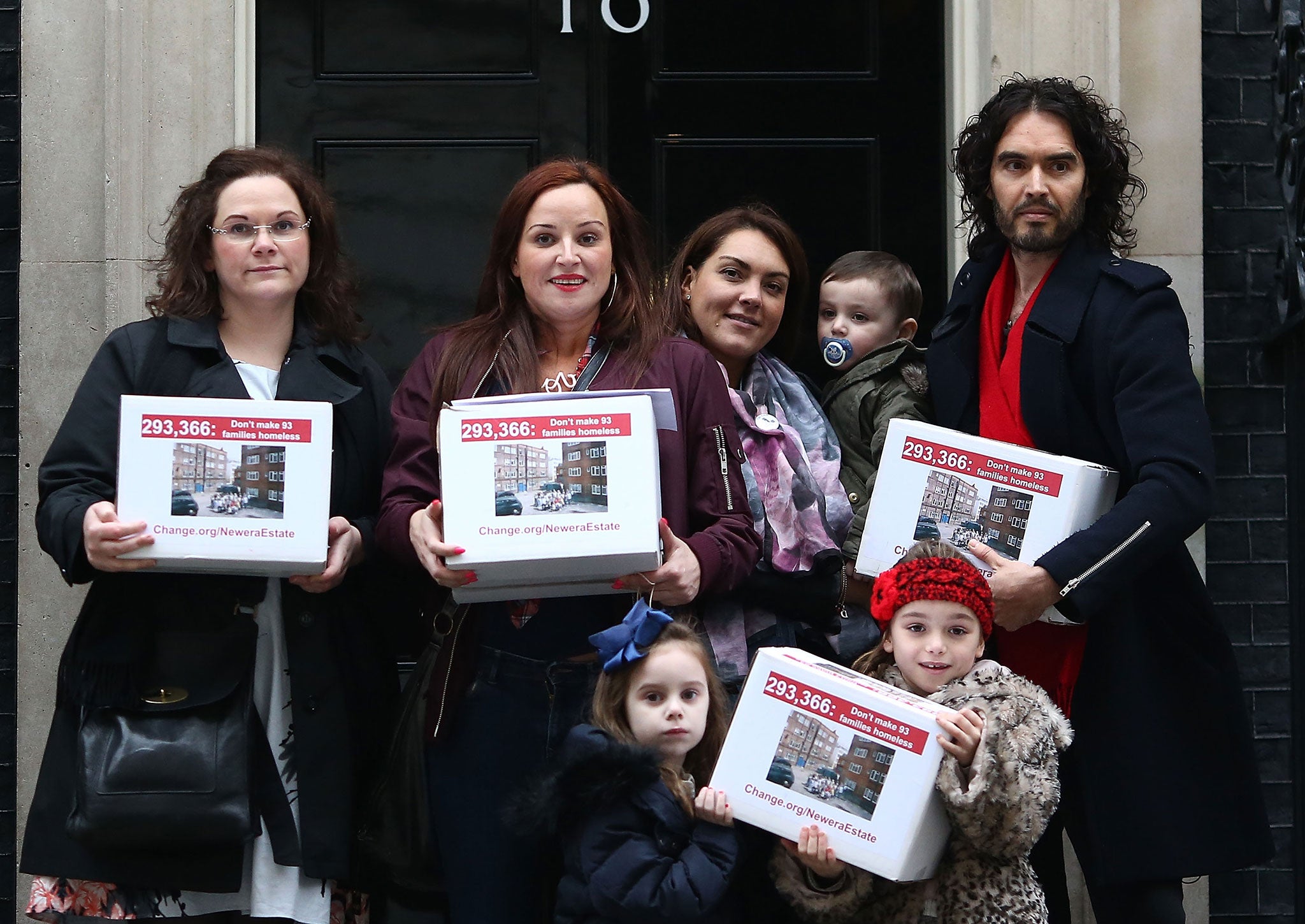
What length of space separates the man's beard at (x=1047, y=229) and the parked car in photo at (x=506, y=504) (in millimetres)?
1484

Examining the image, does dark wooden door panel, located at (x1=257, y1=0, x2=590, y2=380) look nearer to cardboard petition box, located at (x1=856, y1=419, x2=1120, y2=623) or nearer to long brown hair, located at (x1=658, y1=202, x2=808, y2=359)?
long brown hair, located at (x1=658, y1=202, x2=808, y2=359)

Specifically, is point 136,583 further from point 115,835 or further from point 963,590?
point 963,590

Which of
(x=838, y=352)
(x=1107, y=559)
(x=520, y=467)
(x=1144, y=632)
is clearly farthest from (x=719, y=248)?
(x=1144, y=632)

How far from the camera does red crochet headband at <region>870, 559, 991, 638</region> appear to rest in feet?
11.8

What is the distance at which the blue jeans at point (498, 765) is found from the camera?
12.4 ft

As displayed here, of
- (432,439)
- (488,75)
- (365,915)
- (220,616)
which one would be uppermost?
(488,75)

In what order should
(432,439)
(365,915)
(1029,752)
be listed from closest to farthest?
(1029,752), (432,439), (365,915)

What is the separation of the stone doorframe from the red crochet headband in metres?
2.15

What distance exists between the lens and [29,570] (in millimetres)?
5285

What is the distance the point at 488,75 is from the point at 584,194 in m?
1.84

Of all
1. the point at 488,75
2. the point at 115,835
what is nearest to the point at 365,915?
the point at 115,835

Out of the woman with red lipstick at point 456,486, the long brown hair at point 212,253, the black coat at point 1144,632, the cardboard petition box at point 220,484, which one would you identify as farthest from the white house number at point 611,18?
the cardboard petition box at point 220,484

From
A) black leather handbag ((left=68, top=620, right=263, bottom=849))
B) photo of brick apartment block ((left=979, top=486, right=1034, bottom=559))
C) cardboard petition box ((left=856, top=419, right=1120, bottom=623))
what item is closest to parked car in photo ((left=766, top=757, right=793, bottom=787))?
cardboard petition box ((left=856, top=419, right=1120, bottom=623))

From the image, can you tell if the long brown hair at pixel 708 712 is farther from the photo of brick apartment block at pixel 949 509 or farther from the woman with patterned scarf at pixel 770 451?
the photo of brick apartment block at pixel 949 509
